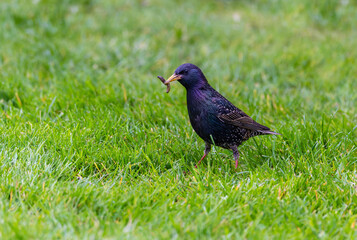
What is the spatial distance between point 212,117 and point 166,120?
0.83 metres

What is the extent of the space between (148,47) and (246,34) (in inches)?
67.2

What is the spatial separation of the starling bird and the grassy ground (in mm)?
172

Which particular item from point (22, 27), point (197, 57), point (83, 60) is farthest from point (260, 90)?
point (22, 27)

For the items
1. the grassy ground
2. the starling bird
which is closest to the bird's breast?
the starling bird

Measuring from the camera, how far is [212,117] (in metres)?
3.96

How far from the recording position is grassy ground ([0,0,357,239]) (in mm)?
3023

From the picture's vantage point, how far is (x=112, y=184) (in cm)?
341

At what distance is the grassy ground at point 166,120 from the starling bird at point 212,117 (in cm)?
17

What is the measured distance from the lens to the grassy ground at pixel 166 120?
302 cm

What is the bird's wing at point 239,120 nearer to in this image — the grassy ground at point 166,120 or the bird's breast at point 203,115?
the bird's breast at point 203,115

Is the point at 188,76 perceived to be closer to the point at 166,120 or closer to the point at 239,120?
the point at 239,120

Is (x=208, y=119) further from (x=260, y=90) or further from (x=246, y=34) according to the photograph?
(x=246, y=34)

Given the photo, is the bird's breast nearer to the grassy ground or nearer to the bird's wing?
the bird's wing

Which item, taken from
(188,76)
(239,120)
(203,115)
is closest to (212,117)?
(203,115)
